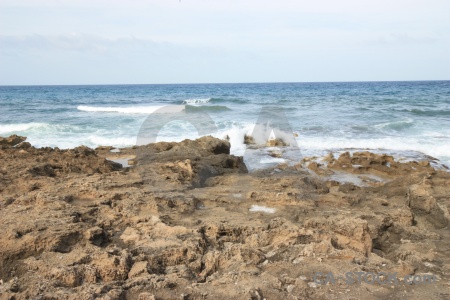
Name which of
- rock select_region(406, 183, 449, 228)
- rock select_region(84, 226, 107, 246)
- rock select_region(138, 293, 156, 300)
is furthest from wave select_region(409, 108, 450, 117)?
rock select_region(138, 293, 156, 300)

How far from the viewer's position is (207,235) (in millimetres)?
3773

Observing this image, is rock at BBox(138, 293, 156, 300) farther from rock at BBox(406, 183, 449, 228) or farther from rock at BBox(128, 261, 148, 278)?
rock at BBox(406, 183, 449, 228)

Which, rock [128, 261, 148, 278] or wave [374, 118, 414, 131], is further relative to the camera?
wave [374, 118, 414, 131]

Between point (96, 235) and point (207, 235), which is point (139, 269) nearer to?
point (96, 235)

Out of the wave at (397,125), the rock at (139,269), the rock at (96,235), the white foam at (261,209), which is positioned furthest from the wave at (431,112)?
the rock at (139,269)

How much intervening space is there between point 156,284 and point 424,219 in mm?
3585

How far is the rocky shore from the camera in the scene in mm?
2836

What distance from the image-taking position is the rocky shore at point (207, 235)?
9.30 feet

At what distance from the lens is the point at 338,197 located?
5289mm

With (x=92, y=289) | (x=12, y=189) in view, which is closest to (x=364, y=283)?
(x=92, y=289)

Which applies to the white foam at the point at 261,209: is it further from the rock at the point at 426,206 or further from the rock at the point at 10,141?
the rock at the point at 10,141

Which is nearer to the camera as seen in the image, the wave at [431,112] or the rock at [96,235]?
the rock at [96,235]

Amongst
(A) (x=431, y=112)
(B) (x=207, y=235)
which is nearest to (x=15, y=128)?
(B) (x=207, y=235)

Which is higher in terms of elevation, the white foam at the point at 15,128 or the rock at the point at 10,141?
the rock at the point at 10,141
